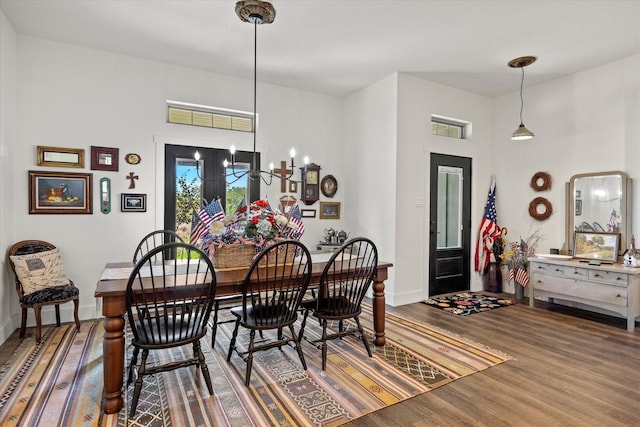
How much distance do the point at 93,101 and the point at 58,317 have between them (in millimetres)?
2358

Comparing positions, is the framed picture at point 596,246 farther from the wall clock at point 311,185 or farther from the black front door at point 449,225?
the wall clock at point 311,185

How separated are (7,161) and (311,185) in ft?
11.3

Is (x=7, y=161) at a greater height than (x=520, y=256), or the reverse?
(x=7, y=161)

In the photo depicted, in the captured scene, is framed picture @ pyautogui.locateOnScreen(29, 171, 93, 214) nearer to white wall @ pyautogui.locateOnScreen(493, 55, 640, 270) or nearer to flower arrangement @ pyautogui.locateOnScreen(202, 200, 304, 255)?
flower arrangement @ pyautogui.locateOnScreen(202, 200, 304, 255)

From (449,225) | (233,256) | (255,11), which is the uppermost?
(255,11)

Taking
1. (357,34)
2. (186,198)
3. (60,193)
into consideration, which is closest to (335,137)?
(357,34)

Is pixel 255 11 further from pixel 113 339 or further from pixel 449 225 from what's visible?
pixel 449 225

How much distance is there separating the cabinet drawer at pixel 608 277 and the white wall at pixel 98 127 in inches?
172

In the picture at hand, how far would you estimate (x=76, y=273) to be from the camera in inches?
154

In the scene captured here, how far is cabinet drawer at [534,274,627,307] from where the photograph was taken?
3750 mm

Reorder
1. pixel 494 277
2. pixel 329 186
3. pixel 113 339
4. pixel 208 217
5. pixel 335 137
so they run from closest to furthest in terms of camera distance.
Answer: pixel 113 339 < pixel 208 217 < pixel 494 277 < pixel 329 186 < pixel 335 137

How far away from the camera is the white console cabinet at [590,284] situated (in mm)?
3684

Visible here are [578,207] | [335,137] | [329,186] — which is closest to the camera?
[578,207]

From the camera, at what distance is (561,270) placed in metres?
4.23
